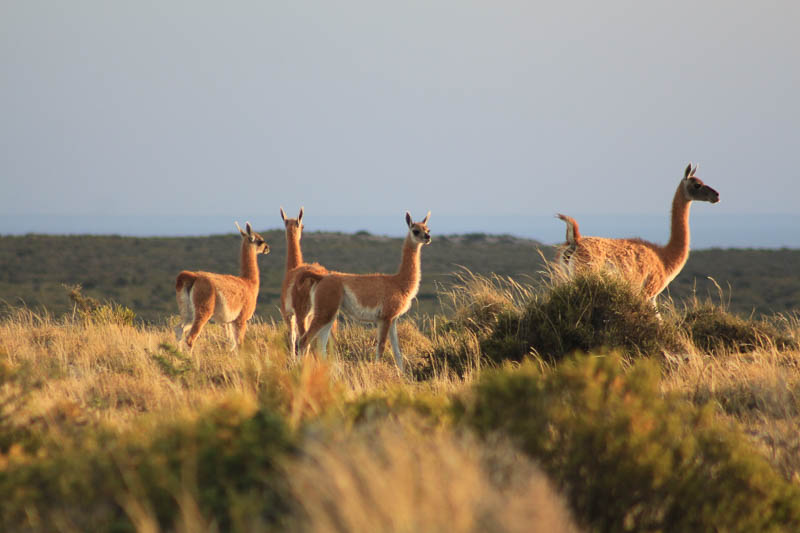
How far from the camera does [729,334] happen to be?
32.0 ft

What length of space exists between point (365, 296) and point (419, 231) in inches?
44.0

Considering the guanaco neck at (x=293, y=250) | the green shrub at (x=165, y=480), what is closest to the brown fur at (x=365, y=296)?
the guanaco neck at (x=293, y=250)

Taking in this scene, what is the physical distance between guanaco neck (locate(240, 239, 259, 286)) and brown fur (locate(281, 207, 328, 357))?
0.49m

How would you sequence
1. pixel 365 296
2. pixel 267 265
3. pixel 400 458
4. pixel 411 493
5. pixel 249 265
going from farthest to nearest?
pixel 267 265, pixel 249 265, pixel 365 296, pixel 400 458, pixel 411 493

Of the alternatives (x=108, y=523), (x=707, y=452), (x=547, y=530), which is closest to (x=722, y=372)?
(x=707, y=452)

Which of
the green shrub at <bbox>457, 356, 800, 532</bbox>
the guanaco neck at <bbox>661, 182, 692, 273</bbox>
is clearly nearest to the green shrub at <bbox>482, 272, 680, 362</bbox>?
the guanaco neck at <bbox>661, 182, 692, 273</bbox>

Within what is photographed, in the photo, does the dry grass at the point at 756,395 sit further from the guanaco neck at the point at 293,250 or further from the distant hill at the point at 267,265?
the distant hill at the point at 267,265

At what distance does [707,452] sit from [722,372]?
132 inches

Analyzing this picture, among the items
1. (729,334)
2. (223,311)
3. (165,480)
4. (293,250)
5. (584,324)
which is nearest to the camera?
(165,480)

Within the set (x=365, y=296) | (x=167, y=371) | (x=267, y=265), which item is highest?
(x=365, y=296)

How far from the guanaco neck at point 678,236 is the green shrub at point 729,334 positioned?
860 millimetres

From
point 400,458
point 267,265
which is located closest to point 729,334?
point 400,458

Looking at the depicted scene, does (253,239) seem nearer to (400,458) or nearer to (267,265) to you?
(400,458)

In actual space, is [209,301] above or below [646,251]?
below
